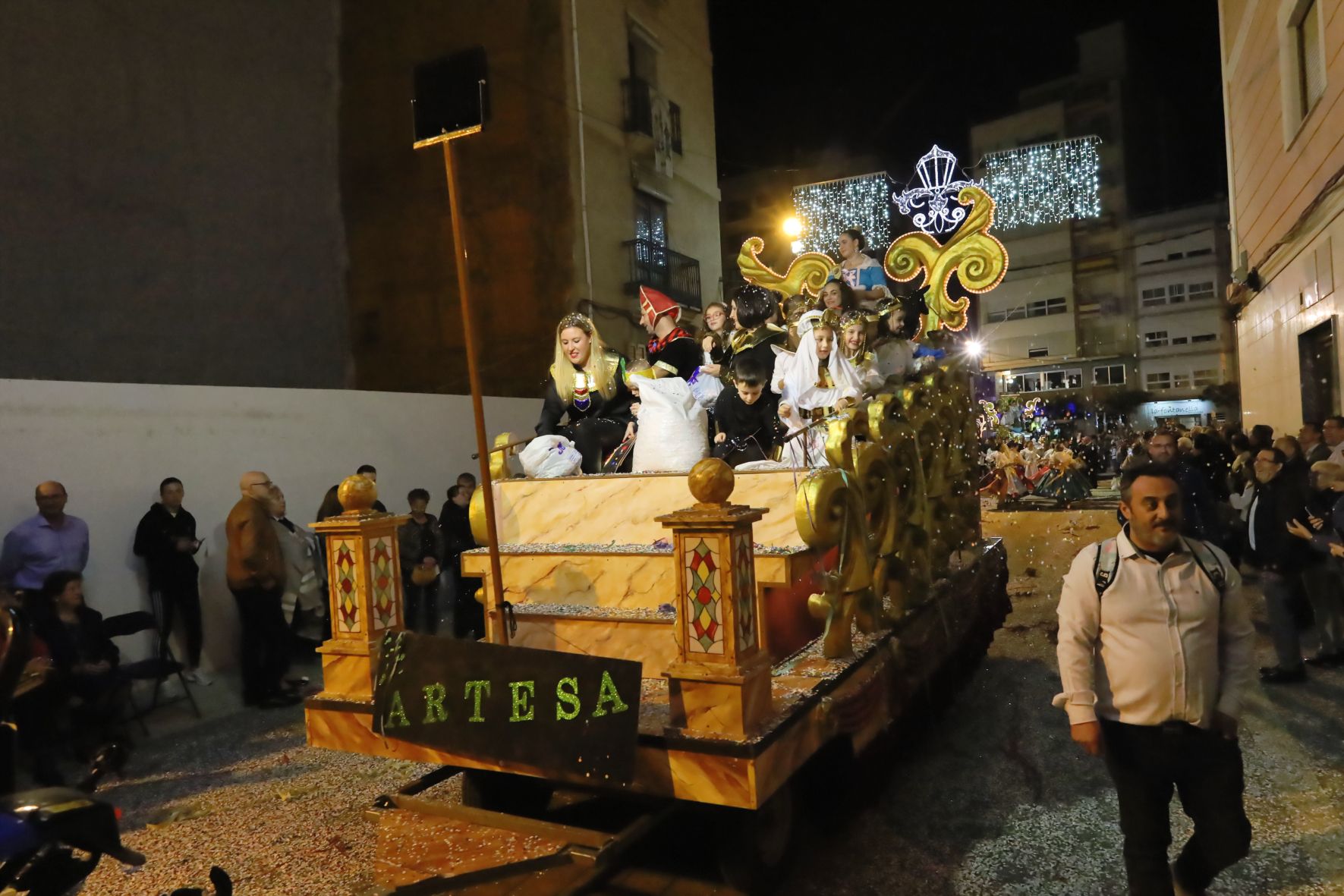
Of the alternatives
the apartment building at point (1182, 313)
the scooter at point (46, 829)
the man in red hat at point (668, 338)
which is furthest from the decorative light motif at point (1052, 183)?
the scooter at point (46, 829)

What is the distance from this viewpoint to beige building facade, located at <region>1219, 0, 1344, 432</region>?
807 centimetres

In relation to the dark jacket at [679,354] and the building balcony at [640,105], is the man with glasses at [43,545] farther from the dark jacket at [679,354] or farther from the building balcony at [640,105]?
the building balcony at [640,105]

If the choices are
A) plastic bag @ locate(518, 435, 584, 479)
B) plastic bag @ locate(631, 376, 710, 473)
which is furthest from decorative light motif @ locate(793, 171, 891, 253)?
plastic bag @ locate(518, 435, 584, 479)

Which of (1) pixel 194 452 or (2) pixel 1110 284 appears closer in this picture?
(1) pixel 194 452

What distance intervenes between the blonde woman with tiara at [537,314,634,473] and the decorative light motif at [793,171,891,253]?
636 centimetres

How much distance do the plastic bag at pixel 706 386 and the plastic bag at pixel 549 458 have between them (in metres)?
1.37

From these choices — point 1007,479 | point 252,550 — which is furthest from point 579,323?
point 1007,479

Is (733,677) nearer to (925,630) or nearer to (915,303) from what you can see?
(925,630)

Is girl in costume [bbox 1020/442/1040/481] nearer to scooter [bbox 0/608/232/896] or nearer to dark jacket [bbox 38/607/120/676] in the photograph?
dark jacket [bbox 38/607/120/676]

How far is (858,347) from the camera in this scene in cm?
528

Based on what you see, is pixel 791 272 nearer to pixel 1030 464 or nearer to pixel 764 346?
pixel 764 346

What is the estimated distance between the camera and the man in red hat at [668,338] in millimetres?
6492

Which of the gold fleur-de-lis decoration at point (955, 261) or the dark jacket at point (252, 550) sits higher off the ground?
the gold fleur-de-lis decoration at point (955, 261)

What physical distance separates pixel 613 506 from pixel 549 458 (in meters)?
0.95
